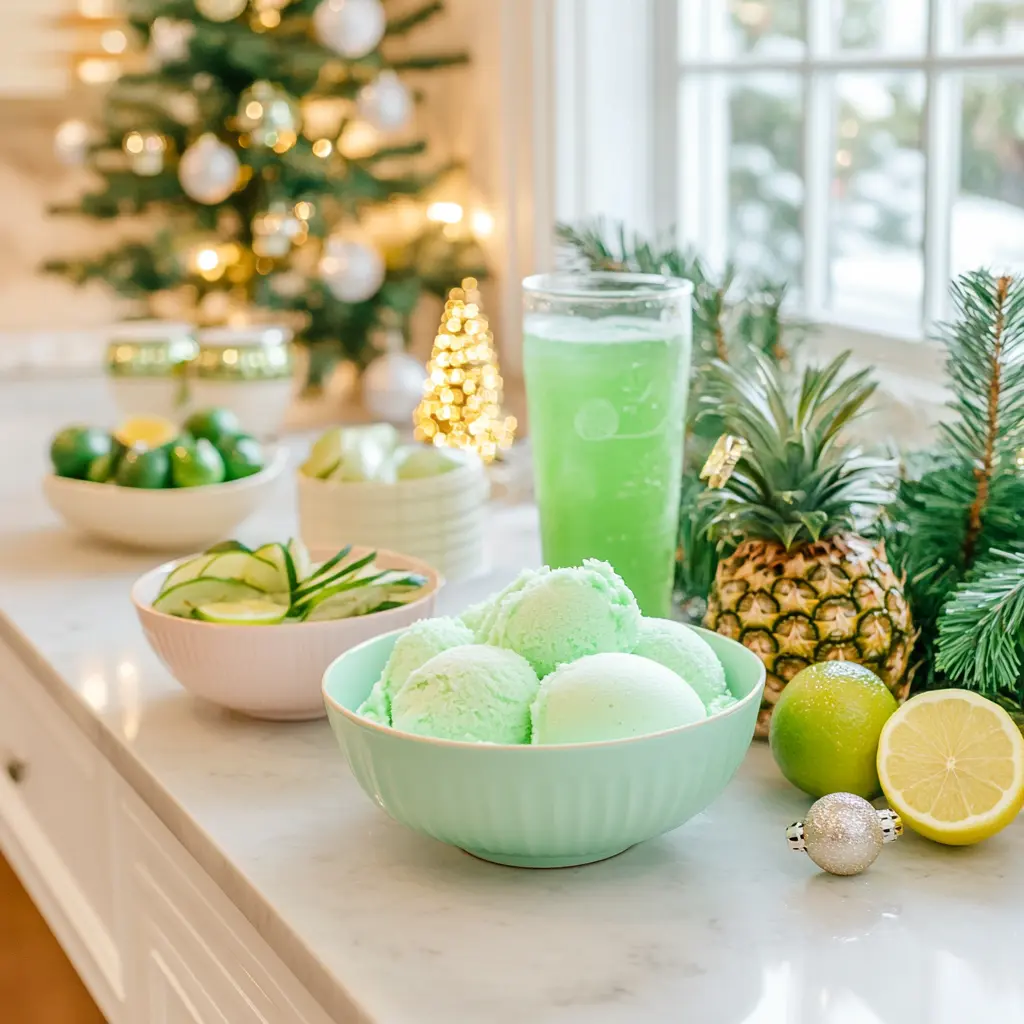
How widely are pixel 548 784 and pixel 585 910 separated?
75 mm

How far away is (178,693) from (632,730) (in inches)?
18.6

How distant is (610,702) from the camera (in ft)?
2.50

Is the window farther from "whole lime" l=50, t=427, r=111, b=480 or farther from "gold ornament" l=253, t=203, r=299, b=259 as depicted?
"whole lime" l=50, t=427, r=111, b=480

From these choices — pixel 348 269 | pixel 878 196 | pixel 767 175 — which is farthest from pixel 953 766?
pixel 348 269

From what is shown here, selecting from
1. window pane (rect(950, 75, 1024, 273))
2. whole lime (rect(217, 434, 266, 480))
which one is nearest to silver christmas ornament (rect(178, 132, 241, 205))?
whole lime (rect(217, 434, 266, 480))

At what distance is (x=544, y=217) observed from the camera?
213 centimetres

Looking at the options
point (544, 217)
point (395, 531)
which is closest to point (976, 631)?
point (395, 531)

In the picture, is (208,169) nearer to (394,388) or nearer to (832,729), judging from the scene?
(394,388)

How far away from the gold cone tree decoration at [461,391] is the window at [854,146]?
40 cm

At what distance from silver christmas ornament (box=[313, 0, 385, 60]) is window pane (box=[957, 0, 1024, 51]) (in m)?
0.88

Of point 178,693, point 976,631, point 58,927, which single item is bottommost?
point 58,927

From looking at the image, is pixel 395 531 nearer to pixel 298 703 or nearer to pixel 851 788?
pixel 298 703

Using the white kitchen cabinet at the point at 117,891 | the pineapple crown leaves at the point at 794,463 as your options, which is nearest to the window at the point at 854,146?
the pineapple crown leaves at the point at 794,463

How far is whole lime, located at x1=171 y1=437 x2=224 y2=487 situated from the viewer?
1.47m
